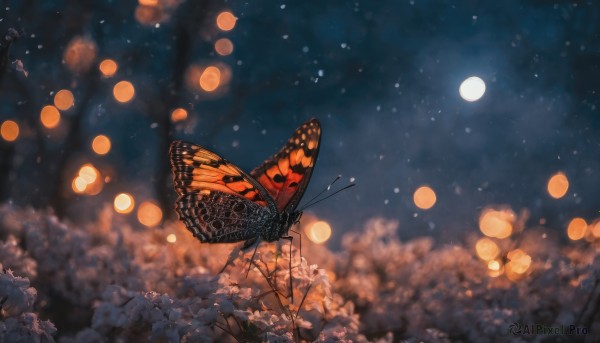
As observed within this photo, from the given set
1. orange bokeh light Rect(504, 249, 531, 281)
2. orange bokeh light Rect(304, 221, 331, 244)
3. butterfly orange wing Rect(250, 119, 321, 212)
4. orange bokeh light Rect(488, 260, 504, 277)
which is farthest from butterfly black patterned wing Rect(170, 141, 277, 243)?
orange bokeh light Rect(304, 221, 331, 244)

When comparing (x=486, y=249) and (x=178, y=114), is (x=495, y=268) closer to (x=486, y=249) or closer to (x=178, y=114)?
(x=486, y=249)

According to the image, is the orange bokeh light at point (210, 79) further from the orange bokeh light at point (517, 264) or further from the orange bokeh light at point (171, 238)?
the orange bokeh light at point (517, 264)

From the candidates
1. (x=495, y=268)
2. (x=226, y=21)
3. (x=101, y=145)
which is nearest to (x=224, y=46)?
(x=226, y=21)

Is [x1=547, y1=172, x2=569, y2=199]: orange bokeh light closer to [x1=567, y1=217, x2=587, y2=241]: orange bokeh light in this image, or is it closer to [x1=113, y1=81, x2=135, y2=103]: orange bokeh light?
[x1=567, y1=217, x2=587, y2=241]: orange bokeh light

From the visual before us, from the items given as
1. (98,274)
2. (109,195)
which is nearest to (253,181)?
(98,274)

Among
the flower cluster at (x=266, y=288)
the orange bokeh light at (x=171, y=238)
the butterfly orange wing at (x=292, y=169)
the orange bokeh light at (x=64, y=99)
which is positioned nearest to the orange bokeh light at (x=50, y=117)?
the orange bokeh light at (x=64, y=99)
